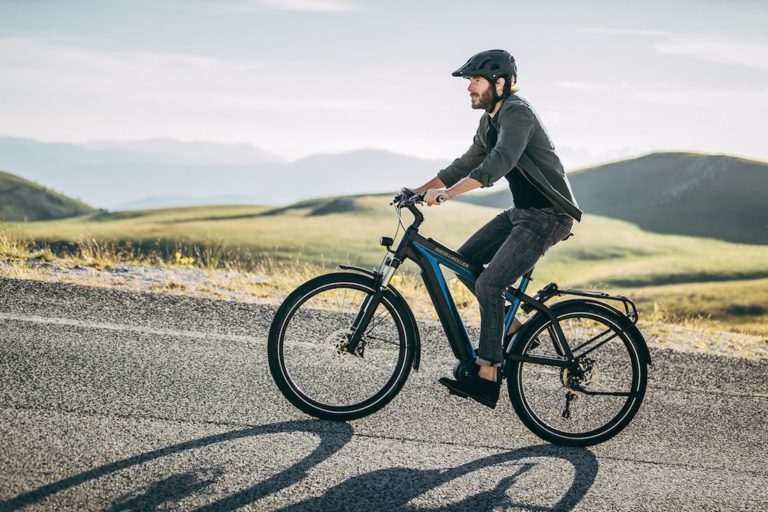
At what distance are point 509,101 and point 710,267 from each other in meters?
66.6

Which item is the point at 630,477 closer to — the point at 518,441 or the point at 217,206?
the point at 518,441

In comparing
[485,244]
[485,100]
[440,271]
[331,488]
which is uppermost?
[485,100]

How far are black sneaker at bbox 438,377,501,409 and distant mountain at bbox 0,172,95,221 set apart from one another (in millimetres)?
169089

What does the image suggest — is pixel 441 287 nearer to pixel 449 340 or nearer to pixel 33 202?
pixel 449 340

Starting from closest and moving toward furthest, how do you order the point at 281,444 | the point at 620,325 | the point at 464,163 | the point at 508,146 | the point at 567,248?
the point at 281,444
the point at 508,146
the point at 620,325
the point at 464,163
the point at 567,248

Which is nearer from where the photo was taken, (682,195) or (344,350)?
(344,350)

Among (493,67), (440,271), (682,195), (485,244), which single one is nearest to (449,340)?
(440,271)

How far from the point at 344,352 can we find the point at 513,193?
5.11 feet

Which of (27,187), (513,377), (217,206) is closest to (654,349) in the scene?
(513,377)

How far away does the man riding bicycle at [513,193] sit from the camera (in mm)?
4652

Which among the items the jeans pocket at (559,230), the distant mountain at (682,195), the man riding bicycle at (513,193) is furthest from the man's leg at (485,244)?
the distant mountain at (682,195)

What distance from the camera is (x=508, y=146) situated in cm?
462

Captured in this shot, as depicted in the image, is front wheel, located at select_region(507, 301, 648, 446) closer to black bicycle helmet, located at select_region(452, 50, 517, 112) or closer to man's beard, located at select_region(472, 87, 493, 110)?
man's beard, located at select_region(472, 87, 493, 110)

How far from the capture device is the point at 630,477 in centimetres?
436
